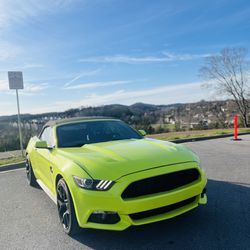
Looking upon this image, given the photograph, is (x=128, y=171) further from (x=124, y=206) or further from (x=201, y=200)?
(x=201, y=200)

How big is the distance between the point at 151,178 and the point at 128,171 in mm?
292

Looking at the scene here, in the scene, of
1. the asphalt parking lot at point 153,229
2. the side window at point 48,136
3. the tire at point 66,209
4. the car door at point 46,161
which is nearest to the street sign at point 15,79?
the side window at point 48,136

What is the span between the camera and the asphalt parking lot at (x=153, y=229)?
9.86 ft

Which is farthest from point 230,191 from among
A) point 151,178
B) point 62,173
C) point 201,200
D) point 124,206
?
point 62,173

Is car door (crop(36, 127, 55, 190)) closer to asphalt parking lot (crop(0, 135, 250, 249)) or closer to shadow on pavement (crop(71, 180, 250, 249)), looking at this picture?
asphalt parking lot (crop(0, 135, 250, 249))

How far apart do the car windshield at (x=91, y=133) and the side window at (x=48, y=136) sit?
218 millimetres

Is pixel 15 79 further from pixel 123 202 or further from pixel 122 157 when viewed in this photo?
pixel 123 202

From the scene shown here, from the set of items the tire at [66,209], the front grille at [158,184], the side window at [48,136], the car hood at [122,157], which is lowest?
the tire at [66,209]

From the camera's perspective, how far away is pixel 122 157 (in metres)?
3.25

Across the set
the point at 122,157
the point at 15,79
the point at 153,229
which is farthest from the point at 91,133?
the point at 15,79

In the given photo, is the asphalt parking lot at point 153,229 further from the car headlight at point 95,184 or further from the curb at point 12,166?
the curb at point 12,166

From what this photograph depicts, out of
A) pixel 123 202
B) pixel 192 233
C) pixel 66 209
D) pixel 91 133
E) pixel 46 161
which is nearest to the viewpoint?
pixel 123 202

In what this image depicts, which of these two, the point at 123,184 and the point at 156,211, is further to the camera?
the point at 156,211

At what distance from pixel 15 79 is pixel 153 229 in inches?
306
